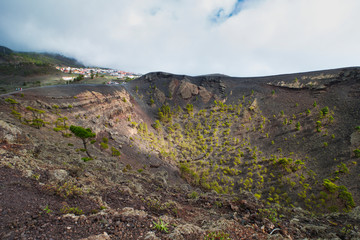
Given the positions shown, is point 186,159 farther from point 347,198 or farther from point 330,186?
point 347,198

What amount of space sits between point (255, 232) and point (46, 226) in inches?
349

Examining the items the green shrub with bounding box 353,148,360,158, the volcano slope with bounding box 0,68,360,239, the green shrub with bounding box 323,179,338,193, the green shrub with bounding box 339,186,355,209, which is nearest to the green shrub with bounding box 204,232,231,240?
the volcano slope with bounding box 0,68,360,239

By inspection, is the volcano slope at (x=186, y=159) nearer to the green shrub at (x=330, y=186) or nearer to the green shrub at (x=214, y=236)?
the green shrub at (x=214, y=236)

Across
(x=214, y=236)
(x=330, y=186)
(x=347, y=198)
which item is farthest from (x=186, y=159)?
(x=214, y=236)

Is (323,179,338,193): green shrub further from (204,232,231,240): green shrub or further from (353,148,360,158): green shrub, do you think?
(204,232,231,240): green shrub

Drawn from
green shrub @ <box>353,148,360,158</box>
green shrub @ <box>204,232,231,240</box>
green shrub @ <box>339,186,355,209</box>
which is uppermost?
green shrub @ <box>353,148,360,158</box>

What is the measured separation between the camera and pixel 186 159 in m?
33.3

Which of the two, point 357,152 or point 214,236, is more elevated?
point 357,152

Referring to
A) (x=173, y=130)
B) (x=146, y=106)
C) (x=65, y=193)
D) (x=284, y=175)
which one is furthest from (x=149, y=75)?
(x=65, y=193)

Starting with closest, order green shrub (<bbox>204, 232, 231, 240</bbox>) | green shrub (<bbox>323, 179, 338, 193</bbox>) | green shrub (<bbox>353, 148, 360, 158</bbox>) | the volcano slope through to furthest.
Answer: green shrub (<bbox>204, 232, 231, 240</bbox>), the volcano slope, green shrub (<bbox>323, 179, 338, 193</bbox>), green shrub (<bbox>353, 148, 360, 158</bbox>)

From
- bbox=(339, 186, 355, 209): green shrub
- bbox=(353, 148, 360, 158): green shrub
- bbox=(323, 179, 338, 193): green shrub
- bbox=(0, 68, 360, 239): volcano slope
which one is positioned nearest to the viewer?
bbox=(0, 68, 360, 239): volcano slope

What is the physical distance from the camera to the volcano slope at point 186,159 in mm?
6703

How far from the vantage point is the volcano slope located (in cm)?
670

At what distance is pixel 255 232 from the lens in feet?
25.9
